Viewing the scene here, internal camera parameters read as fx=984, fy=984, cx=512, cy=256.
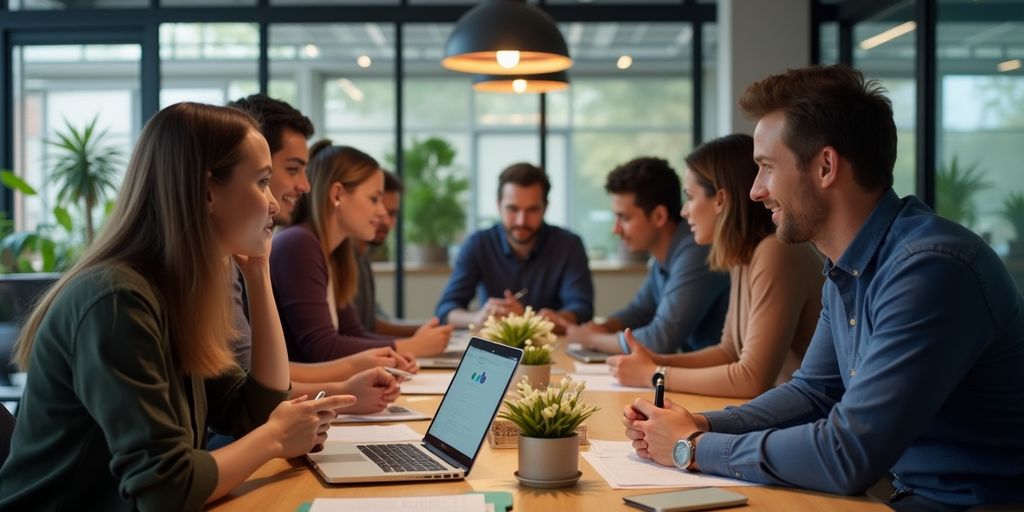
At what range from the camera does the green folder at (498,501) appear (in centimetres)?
155

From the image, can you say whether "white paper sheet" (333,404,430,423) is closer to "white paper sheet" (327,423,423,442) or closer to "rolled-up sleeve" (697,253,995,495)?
"white paper sheet" (327,423,423,442)

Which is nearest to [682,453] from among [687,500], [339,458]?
[687,500]

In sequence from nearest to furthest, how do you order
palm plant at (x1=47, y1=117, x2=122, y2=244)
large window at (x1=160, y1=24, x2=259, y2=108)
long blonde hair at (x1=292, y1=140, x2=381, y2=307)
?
long blonde hair at (x1=292, y1=140, x2=381, y2=307) < palm plant at (x1=47, y1=117, x2=122, y2=244) < large window at (x1=160, y1=24, x2=259, y2=108)

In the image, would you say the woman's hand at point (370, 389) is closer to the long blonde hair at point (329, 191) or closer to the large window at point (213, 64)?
the long blonde hair at point (329, 191)

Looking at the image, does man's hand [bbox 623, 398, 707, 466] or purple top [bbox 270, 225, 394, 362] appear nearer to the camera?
man's hand [bbox 623, 398, 707, 466]

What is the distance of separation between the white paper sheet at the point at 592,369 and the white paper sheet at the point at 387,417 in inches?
34.0

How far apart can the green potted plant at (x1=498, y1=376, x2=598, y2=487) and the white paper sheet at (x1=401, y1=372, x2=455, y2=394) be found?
0.90m

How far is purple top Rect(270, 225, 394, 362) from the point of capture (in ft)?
10.2

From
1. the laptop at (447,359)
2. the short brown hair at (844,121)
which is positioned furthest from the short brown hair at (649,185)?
the short brown hair at (844,121)

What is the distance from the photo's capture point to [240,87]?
11266mm

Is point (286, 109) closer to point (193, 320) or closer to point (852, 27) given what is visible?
point (193, 320)

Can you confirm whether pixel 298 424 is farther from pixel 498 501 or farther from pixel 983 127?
pixel 983 127

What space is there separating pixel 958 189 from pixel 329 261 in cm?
264

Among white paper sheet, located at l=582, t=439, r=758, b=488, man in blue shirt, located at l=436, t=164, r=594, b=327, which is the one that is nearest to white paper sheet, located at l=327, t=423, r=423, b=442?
white paper sheet, located at l=582, t=439, r=758, b=488
